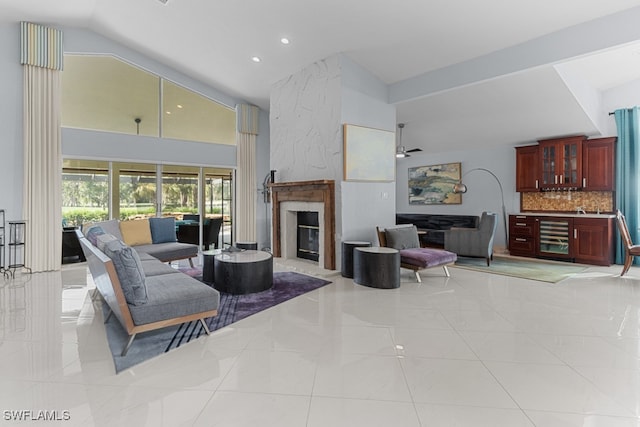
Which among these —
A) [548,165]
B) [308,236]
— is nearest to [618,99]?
[548,165]

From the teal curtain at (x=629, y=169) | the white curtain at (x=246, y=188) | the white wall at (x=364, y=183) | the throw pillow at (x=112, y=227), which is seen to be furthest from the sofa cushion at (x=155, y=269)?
the teal curtain at (x=629, y=169)

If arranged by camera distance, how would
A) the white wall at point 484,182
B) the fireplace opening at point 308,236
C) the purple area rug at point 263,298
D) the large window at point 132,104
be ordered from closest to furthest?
the purple area rug at point 263,298
the fireplace opening at point 308,236
the large window at point 132,104
the white wall at point 484,182

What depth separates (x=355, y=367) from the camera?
8.43 feet

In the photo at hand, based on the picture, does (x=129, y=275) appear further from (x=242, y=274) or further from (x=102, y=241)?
(x=242, y=274)

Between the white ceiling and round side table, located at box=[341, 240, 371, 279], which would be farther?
round side table, located at box=[341, 240, 371, 279]

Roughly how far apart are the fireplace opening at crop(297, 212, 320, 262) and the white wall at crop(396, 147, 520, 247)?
420 cm

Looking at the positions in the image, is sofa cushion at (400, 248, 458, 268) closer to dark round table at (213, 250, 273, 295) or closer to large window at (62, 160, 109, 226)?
dark round table at (213, 250, 273, 295)

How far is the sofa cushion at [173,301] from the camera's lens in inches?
112

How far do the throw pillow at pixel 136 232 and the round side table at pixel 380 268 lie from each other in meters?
3.81

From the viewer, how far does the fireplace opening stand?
21.4 ft

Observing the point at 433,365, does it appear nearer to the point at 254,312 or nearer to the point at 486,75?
Answer: the point at 254,312

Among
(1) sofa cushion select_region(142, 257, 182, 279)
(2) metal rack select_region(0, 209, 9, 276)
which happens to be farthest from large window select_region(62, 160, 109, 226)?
(1) sofa cushion select_region(142, 257, 182, 279)

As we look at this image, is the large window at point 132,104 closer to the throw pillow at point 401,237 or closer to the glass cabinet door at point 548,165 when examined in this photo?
the throw pillow at point 401,237

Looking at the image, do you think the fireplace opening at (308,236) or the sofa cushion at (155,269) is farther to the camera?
the fireplace opening at (308,236)
